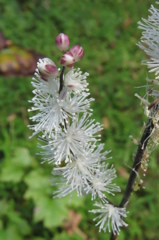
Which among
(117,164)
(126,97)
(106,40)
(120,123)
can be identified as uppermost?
(106,40)

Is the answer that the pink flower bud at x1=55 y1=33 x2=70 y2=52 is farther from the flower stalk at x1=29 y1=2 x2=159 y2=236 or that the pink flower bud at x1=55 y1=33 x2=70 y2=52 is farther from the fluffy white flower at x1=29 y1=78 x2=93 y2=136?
the fluffy white flower at x1=29 y1=78 x2=93 y2=136

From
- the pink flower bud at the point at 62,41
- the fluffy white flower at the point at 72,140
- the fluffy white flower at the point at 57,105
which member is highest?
the pink flower bud at the point at 62,41

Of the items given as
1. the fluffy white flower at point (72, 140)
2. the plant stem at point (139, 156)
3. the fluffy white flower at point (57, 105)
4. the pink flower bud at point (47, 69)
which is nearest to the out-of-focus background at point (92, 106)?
the plant stem at point (139, 156)

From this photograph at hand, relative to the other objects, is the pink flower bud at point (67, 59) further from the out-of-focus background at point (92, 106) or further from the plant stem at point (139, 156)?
the out-of-focus background at point (92, 106)

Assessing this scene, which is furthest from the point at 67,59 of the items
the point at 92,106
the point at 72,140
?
the point at 92,106

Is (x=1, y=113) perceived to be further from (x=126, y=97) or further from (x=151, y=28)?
(x=151, y=28)

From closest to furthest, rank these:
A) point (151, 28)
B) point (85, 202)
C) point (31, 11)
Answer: point (151, 28)
point (85, 202)
point (31, 11)

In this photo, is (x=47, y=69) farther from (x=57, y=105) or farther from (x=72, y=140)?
(x=72, y=140)

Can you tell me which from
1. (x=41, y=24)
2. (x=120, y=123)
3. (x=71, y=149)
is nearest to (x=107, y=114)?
(x=120, y=123)

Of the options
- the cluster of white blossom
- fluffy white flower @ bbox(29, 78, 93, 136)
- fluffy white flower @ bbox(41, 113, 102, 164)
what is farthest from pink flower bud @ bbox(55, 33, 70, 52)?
fluffy white flower @ bbox(41, 113, 102, 164)
